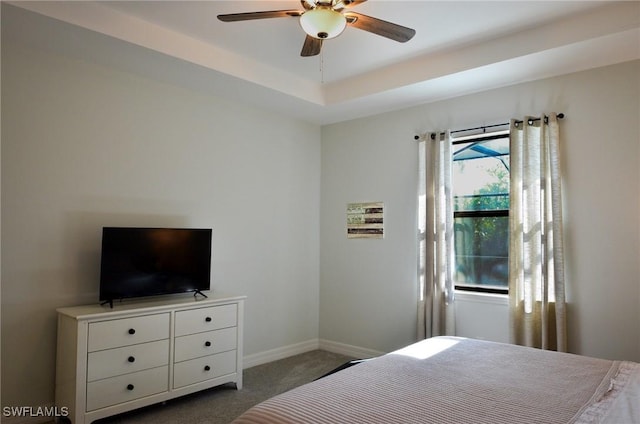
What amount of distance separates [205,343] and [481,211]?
269cm

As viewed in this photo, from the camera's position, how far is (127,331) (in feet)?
9.65

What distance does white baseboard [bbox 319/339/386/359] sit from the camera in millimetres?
4438

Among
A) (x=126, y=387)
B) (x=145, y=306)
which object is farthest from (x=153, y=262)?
(x=126, y=387)

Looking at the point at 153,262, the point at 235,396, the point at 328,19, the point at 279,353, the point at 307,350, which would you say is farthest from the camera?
the point at 307,350

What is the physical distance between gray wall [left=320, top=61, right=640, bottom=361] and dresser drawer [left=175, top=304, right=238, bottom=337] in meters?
1.56

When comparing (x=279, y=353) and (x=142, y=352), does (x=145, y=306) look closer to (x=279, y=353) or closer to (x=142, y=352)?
(x=142, y=352)

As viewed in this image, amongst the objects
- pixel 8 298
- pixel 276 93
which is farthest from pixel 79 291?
pixel 276 93

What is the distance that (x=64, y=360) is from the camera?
288cm

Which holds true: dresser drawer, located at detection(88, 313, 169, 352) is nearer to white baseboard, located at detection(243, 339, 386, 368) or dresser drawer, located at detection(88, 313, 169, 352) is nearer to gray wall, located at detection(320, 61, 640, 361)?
white baseboard, located at detection(243, 339, 386, 368)

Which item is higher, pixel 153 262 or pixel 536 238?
pixel 536 238

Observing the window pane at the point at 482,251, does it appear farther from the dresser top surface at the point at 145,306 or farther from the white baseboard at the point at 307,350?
the dresser top surface at the point at 145,306

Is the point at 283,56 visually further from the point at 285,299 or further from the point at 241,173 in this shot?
the point at 285,299

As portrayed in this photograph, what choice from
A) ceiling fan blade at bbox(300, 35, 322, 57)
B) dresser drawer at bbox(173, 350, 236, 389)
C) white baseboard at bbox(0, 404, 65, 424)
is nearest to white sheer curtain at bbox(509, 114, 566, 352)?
ceiling fan blade at bbox(300, 35, 322, 57)

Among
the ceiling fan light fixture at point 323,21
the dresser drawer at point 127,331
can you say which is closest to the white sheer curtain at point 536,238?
the ceiling fan light fixture at point 323,21
